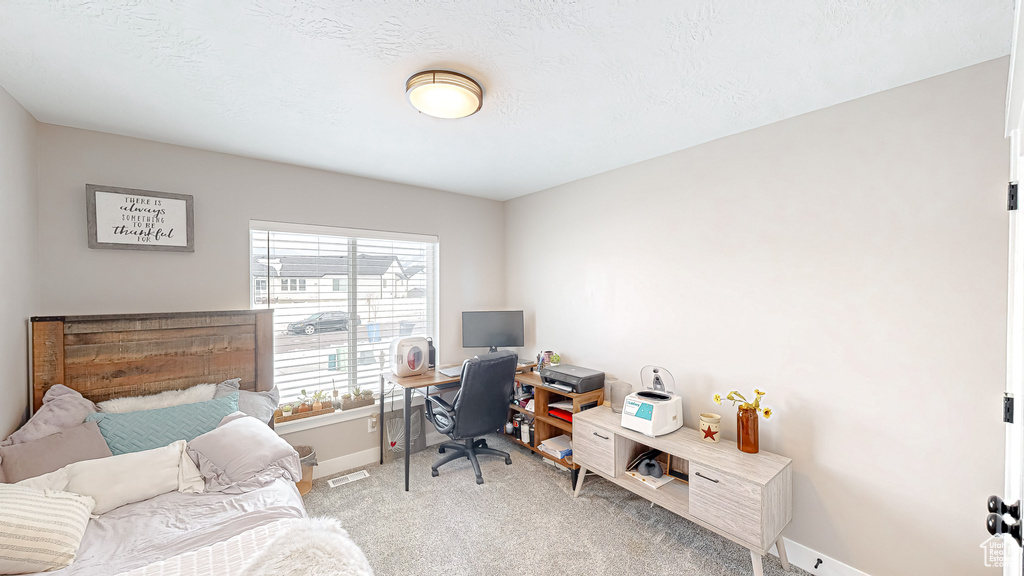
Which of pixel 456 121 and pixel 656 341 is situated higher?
pixel 456 121

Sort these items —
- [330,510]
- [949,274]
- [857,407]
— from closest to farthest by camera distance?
[949,274] < [857,407] < [330,510]

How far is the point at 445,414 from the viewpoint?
3100mm

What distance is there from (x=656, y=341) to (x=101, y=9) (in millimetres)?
3162

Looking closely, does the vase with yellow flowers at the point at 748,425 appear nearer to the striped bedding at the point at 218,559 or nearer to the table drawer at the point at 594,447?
the table drawer at the point at 594,447

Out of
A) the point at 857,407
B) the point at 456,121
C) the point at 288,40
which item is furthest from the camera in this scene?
the point at 456,121

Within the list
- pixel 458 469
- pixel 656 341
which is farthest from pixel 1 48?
pixel 656 341

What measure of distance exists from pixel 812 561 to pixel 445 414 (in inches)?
95.4

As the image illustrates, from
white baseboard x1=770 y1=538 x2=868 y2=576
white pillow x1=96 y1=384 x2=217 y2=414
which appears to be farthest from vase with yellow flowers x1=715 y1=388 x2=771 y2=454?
white pillow x1=96 y1=384 x2=217 y2=414

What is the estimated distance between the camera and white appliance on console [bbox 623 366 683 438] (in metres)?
2.36

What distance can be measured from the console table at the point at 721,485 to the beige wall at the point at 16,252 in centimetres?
316

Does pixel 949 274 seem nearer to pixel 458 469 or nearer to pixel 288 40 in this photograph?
pixel 288 40

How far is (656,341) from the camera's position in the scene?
9.23 feet

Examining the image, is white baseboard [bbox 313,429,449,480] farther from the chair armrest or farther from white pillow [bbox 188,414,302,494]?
white pillow [bbox 188,414,302,494]

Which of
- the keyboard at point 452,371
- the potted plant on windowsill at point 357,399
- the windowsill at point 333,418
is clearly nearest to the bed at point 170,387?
the windowsill at point 333,418
